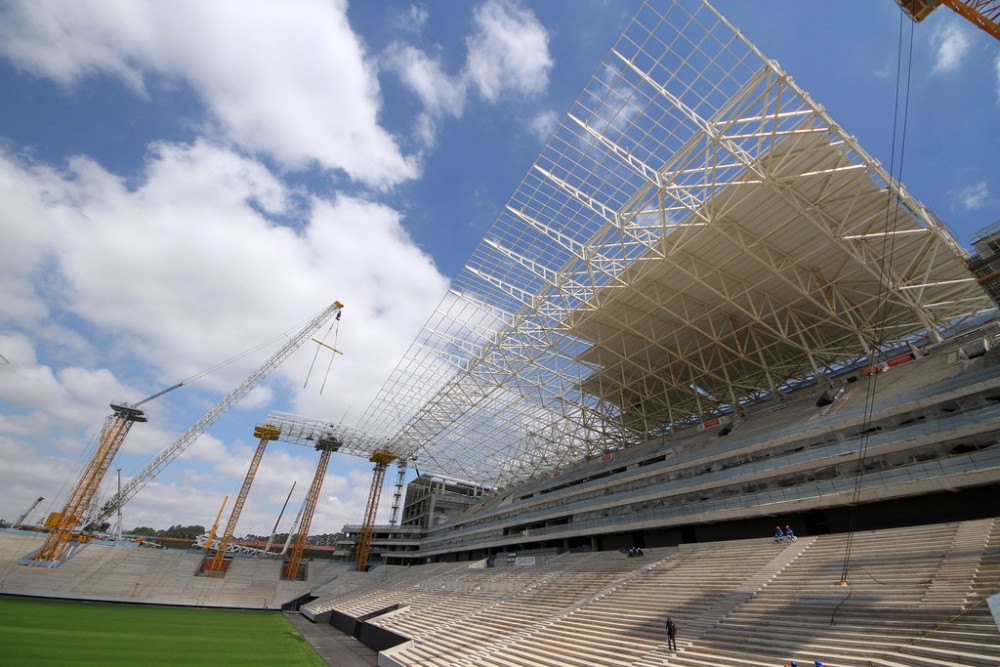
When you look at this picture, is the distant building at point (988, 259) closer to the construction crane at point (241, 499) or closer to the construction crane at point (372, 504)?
the construction crane at point (372, 504)

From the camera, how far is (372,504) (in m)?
66.9

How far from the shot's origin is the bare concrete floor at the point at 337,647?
67.8 ft

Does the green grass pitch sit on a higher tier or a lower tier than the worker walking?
lower

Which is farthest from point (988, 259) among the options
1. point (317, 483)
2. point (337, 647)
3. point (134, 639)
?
point (317, 483)

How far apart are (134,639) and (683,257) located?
118ft

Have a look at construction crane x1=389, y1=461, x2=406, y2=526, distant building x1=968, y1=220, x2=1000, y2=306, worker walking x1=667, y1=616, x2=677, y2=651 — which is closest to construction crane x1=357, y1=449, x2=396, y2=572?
construction crane x1=389, y1=461, x2=406, y2=526

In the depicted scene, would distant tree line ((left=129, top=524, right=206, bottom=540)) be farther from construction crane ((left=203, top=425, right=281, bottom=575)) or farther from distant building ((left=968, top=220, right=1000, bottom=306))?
distant building ((left=968, top=220, right=1000, bottom=306))

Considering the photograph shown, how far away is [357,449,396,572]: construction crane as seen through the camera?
63.4m

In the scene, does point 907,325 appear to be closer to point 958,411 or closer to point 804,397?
point 804,397

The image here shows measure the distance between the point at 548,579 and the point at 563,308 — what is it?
17.5 metres

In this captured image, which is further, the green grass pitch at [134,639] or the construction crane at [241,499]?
the construction crane at [241,499]

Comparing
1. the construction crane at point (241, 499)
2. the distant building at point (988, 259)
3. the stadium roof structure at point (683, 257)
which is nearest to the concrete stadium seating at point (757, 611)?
the distant building at point (988, 259)

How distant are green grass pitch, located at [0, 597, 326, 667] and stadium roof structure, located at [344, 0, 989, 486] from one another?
22.9 m

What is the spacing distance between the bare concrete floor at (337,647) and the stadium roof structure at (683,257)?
20.7 m
